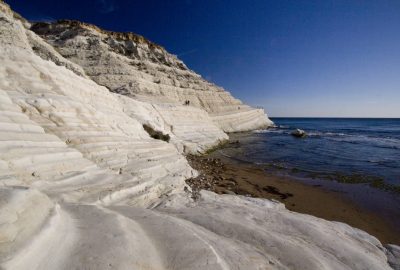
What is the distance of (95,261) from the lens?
7.43 ft

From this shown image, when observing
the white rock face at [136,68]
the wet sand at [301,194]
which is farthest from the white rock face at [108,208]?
the white rock face at [136,68]

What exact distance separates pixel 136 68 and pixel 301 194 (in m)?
25.8

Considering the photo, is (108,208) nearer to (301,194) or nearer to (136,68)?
(301,194)

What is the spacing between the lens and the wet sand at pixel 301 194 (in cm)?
683

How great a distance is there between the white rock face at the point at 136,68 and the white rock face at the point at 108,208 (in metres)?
14.3

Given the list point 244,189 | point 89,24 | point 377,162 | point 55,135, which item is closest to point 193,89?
point 89,24

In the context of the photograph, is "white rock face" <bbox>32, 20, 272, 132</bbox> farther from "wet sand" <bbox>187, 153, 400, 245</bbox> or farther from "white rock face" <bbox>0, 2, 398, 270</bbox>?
"wet sand" <bbox>187, 153, 400, 245</bbox>

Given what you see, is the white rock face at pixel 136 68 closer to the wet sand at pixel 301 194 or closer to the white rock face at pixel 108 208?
the white rock face at pixel 108 208

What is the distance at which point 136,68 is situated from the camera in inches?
1172

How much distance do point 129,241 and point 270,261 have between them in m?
1.87

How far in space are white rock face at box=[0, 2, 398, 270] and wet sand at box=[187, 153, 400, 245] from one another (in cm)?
150

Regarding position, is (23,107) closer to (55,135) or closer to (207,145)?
(55,135)

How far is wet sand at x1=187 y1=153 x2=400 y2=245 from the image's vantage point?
22.4 feet

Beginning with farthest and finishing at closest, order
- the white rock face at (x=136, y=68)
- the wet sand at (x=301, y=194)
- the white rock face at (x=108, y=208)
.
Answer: the white rock face at (x=136, y=68) < the wet sand at (x=301, y=194) < the white rock face at (x=108, y=208)
